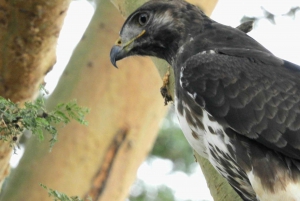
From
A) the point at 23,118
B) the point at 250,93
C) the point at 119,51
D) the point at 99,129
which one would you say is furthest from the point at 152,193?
the point at 23,118

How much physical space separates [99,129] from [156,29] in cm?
185

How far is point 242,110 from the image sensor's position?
3.70m

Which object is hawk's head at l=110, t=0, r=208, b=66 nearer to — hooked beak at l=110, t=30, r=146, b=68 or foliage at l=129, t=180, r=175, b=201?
hooked beak at l=110, t=30, r=146, b=68

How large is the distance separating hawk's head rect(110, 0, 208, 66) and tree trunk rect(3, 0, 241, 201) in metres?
1.29

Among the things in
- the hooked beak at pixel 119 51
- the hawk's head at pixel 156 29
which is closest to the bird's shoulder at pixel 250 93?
the hawk's head at pixel 156 29

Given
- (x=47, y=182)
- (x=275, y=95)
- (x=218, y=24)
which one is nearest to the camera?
(x=275, y=95)

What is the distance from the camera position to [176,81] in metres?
4.07

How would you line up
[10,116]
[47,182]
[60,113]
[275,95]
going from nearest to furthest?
1. [10,116]
2. [60,113]
3. [275,95]
4. [47,182]

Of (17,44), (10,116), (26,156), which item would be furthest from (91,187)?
(10,116)

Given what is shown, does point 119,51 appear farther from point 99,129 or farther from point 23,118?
point 99,129

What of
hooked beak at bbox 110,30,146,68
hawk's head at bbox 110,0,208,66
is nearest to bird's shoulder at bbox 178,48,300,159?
hawk's head at bbox 110,0,208,66

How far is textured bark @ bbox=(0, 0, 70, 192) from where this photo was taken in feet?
14.6

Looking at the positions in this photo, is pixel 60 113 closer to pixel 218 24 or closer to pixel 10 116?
pixel 10 116

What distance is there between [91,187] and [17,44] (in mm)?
1889
